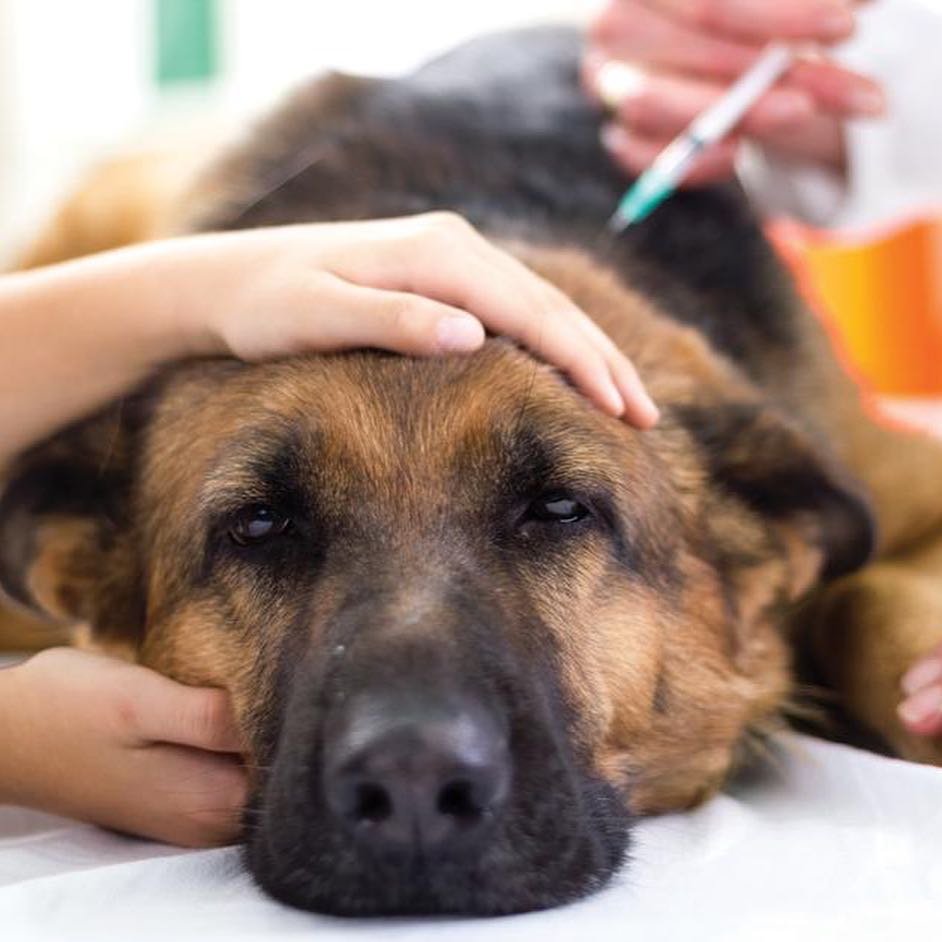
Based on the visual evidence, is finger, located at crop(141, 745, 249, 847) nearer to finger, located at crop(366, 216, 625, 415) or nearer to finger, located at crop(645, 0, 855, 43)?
finger, located at crop(366, 216, 625, 415)

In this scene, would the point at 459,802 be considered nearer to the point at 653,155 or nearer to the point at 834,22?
the point at 653,155

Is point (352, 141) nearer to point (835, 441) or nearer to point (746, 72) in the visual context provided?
point (746, 72)

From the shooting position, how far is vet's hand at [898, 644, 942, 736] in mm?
1935

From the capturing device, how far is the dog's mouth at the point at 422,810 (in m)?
1.44

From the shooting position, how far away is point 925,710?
1.94 metres

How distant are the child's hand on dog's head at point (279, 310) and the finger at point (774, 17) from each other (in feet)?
3.67

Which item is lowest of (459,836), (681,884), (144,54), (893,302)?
(893,302)

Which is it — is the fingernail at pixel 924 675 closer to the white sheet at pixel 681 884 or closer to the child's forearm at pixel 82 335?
the white sheet at pixel 681 884

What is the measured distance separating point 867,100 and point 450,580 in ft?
5.50

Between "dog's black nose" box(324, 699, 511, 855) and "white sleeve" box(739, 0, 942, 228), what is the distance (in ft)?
6.50

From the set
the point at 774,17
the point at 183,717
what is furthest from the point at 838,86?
the point at 183,717

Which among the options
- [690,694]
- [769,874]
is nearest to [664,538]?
[690,694]

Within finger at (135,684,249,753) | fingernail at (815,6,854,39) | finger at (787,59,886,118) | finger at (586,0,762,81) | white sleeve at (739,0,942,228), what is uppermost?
fingernail at (815,6,854,39)

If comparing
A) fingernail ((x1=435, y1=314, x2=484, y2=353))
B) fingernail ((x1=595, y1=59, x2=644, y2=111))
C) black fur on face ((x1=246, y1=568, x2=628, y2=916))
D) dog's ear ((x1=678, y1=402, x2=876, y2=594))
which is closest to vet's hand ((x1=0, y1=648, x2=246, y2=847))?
black fur on face ((x1=246, y1=568, x2=628, y2=916))
